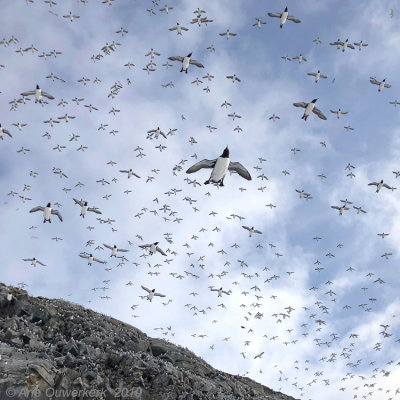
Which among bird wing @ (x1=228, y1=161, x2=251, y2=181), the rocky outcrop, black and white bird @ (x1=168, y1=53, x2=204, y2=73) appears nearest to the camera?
the rocky outcrop

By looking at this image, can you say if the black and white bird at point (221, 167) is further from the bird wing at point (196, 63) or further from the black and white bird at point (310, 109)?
the bird wing at point (196, 63)

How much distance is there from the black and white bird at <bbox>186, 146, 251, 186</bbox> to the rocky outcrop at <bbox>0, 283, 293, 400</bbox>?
12989 millimetres

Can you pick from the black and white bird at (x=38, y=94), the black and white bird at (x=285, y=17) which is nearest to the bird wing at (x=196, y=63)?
the black and white bird at (x=285, y=17)

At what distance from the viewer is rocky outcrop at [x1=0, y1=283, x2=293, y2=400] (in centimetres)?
2219

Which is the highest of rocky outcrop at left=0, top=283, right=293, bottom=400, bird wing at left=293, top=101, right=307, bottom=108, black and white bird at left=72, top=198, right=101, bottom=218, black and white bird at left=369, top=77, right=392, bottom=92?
black and white bird at left=369, top=77, right=392, bottom=92

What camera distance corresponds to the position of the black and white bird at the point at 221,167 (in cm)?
2342

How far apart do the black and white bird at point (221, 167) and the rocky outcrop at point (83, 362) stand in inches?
511

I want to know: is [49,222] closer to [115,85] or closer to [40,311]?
[40,311]

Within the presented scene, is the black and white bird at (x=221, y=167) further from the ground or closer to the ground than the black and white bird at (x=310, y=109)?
closer to the ground

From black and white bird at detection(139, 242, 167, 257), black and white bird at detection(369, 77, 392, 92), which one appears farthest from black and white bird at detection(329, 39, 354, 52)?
black and white bird at detection(139, 242, 167, 257)

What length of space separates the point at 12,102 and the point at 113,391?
118 feet

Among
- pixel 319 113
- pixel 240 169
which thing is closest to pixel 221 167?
pixel 240 169

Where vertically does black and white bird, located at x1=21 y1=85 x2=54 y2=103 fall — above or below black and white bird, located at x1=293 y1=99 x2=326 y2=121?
above

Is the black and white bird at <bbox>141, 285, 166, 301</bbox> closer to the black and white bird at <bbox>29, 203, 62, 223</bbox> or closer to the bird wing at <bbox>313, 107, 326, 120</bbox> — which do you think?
the black and white bird at <bbox>29, 203, 62, 223</bbox>
